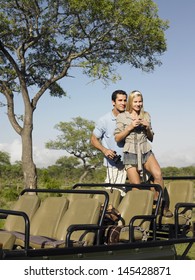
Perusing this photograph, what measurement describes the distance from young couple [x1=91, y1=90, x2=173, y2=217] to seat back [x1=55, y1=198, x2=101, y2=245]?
115 centimetres

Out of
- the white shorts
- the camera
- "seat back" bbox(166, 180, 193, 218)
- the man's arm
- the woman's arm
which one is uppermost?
the woman's arm

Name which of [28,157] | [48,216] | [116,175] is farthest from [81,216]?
[28,157]

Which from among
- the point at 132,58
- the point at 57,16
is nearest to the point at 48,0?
the point at 57,16

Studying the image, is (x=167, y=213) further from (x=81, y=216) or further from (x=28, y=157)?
(x=28, y=157)

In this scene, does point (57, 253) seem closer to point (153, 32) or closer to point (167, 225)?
point (167, 225)

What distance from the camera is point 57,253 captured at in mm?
4895

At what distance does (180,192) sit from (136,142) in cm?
100

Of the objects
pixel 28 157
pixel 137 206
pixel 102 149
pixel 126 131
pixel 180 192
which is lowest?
pixel 137 206

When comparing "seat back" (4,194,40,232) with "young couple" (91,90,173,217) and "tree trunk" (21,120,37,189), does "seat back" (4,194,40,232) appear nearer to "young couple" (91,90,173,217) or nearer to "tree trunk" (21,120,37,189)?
"young couple" (91,90,173,217)

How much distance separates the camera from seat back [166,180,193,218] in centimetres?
696

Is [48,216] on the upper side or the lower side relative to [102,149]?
lower

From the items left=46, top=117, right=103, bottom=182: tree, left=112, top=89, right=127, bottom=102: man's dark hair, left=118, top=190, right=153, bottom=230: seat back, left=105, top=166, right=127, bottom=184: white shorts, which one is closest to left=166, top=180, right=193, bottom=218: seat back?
left=105, top=166, right=127, bottom=184: white shorts

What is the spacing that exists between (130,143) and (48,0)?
15.3 m

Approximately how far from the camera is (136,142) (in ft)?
21.4
